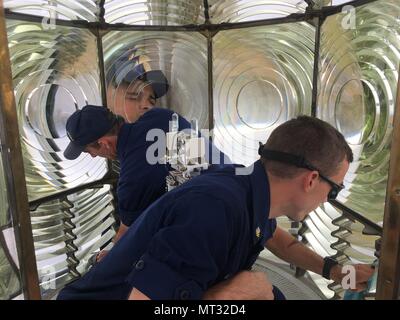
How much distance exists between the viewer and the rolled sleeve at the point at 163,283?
937mm

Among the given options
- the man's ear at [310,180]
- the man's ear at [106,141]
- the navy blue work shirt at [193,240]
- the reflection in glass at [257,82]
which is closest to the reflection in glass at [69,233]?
the man's ear at [106,141]

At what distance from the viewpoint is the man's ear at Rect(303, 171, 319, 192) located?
46.8 inches

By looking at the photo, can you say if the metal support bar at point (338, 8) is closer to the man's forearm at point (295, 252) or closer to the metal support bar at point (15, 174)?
the man's forearm at point (295, 252)

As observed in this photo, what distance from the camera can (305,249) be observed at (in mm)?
1639

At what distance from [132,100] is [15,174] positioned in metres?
2.09

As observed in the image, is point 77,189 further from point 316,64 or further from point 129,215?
point 316,64

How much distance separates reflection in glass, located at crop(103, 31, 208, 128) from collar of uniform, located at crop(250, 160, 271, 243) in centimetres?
187

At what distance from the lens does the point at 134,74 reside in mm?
2855

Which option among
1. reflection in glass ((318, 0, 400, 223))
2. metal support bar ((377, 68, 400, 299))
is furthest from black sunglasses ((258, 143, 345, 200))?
reflection in glass ((318, 0, 400, 223))

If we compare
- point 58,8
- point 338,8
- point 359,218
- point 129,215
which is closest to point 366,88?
point 338,8

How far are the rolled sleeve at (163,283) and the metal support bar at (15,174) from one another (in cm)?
27
